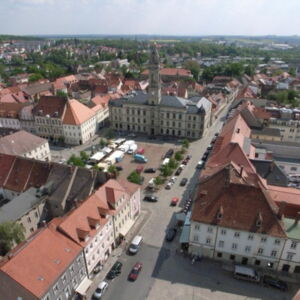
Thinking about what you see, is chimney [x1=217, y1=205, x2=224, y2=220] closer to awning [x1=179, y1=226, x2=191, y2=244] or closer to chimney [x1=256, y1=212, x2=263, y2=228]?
chimney [x1=256, y1=212, x2=263, y2=228]

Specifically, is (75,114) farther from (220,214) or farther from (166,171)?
(220,214)

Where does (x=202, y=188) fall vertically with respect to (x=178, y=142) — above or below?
above

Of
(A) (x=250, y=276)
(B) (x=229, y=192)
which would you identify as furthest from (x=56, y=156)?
(A) (x=250, y=276)

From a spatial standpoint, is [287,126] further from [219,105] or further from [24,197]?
[24,197]

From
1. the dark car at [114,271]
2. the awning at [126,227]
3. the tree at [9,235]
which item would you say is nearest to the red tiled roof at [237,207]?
the awning at [126,227]

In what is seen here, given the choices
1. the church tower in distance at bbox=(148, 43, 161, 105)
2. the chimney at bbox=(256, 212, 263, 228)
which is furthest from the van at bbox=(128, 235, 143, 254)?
the church tower in distance at bbox=(148, 43, 161, 105)

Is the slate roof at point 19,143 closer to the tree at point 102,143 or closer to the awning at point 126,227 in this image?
the tree at point 102,143

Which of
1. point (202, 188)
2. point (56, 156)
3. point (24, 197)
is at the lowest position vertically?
point (56, 156)
